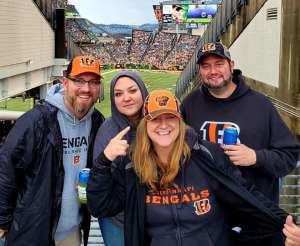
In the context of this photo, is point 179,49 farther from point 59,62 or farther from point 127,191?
point 127,191

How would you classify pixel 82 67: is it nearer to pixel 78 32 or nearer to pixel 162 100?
pixel 162 100

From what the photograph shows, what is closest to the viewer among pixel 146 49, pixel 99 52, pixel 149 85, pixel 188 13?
pixel 149 85

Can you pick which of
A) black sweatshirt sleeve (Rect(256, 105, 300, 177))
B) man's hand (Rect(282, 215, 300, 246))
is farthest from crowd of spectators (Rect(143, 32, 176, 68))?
man's hand (Rect(282, 215, 300, 246))

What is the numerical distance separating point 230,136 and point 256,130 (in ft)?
1.24

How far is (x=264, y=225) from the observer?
2979 millimetres

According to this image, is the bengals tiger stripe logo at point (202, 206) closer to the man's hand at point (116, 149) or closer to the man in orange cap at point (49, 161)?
the man's hand at point (116, 149)

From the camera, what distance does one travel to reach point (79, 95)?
11.2 feet

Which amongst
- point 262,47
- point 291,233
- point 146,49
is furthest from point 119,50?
point 291,233

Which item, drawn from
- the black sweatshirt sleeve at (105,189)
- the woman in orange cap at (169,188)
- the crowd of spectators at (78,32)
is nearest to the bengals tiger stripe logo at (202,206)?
the woman in orange cap at (169,188)

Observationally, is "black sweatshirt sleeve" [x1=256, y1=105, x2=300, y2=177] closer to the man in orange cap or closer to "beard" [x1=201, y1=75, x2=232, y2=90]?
"beard" [x1=201, y1=75, x2=232, y2=90]

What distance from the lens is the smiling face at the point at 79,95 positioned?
3.40 metres

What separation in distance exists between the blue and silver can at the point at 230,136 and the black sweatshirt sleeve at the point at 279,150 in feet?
0.89

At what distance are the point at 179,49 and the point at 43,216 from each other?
9204cm

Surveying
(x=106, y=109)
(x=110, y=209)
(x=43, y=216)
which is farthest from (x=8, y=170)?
(x=106, y=109)
